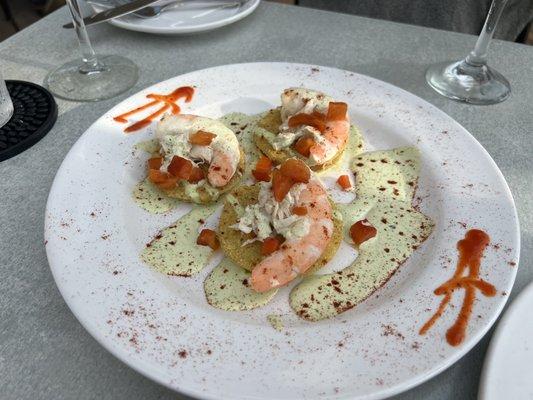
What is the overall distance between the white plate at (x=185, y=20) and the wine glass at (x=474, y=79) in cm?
116

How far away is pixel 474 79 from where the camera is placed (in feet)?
7.80

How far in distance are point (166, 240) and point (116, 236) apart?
0.17m

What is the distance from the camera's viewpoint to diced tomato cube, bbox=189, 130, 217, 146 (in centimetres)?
180

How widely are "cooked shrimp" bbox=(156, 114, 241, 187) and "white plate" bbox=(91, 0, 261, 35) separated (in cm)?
91

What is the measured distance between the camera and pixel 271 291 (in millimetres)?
1454

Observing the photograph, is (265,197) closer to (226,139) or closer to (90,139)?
(226,139)

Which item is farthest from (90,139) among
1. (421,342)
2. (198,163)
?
(421,342)

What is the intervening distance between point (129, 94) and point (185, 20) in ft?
2.17

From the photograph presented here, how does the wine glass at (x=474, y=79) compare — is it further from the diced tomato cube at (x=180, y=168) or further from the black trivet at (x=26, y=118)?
the black trivet at (x=26, y=118)

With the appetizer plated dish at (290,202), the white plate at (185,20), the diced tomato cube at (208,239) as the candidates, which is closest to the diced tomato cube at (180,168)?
the appetizer plated dish at (290,202)

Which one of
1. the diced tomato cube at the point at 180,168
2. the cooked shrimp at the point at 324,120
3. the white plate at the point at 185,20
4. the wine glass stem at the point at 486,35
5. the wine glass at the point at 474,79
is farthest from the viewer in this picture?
the white plate at the point at 185,20

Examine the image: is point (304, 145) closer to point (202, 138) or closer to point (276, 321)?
point (202, 138)

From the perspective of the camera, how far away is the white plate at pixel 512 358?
1088 millimetres

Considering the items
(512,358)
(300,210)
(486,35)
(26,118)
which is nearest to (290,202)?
(300,210)
